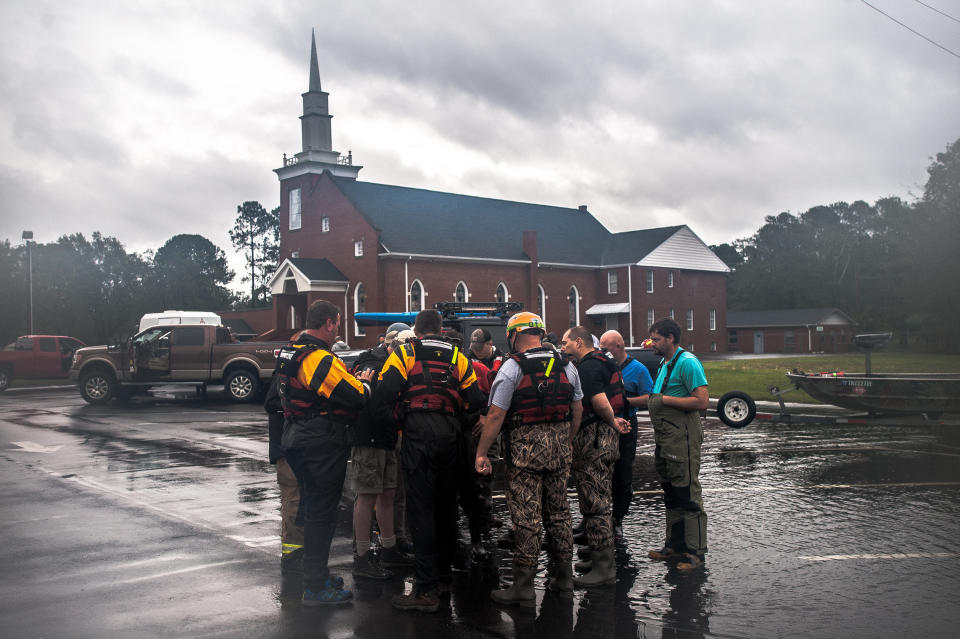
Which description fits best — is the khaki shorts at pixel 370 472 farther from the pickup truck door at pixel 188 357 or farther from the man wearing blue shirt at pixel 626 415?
the pickup truck door at pixel 188 357

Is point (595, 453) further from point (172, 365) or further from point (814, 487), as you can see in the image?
point (172, 365)

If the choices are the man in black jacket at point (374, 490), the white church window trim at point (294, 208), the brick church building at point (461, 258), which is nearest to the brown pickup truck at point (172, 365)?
the man in black jacket at point (374, 490)

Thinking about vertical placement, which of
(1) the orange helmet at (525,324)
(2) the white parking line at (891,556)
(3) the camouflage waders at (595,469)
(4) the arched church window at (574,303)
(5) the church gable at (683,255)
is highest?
(5) the church gable at (683,255)

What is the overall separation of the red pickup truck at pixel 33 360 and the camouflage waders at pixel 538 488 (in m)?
27.6

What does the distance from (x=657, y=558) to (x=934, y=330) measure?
211 ft

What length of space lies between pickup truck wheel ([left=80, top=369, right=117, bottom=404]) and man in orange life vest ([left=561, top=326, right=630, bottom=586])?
761 inches

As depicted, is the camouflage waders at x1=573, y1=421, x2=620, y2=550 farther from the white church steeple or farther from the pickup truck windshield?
the white church steeple

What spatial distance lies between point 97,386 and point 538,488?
2011cm

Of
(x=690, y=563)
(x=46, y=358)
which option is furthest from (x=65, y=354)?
(x=690, y=563)

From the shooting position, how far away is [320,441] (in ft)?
18.6

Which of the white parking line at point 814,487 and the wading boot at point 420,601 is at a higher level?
the wading boot at point 420,601

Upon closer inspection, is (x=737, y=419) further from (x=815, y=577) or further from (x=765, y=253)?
(x=765, y=253)

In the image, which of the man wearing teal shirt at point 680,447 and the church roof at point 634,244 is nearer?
the man wearing teal shirt at point 680,447

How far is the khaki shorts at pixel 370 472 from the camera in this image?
6.36 metres
